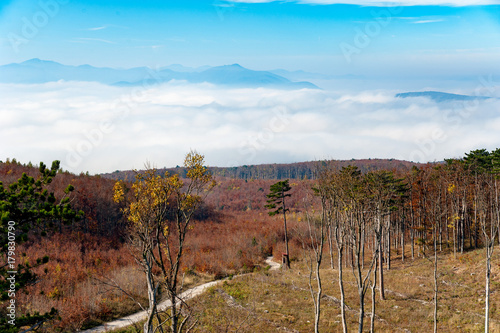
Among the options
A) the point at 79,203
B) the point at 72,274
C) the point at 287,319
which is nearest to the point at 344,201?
the point at 287,319

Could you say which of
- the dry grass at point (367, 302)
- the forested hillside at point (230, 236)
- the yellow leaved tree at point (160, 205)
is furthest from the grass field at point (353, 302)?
the yellow leaved tree at point (160, 205)

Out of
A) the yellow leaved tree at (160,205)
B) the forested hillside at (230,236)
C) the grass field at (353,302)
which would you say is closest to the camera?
the yellow leaved tree at (160,205)

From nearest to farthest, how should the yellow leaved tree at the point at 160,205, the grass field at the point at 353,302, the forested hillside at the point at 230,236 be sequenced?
1. the yellow leaved tree at the point at 160,205
2. the forested hillside at the point at 230,236
3. the grass field at the point at 353,302

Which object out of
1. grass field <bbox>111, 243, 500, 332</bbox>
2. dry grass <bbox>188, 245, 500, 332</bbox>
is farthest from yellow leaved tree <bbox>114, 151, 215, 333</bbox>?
dry grass <bbox>188, 245, 500, 332</bbox>

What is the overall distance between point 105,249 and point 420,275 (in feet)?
140

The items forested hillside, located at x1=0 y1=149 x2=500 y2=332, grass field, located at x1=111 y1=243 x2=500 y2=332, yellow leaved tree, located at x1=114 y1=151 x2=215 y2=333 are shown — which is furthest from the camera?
grass field, located at x1=111 y1=243 x2=500 y2=332

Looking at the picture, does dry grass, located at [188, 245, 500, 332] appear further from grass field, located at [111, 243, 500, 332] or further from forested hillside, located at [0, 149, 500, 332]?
forested hillside, located at [0, 149, 500, 332]

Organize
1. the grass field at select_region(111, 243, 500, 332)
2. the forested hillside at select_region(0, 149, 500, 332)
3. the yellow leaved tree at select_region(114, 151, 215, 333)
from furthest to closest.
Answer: the grass field at select_region(111, 243, 500, 332), the forested hillside at select_region(0, 149, 500, 332), the yellow leaved tree at select_region(114, 151, 215, 333)

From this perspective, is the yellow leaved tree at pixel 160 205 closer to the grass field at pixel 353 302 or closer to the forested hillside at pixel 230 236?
the forested hillside at pixel 230 236

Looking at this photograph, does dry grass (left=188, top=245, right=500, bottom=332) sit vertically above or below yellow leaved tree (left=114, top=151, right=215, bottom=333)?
below

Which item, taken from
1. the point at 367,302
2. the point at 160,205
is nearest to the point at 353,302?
the point at 367,302

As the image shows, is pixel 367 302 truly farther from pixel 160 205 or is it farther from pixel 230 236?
pixel 230 236

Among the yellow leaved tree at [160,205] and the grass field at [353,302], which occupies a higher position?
the yellow leaved tree at [160,205]

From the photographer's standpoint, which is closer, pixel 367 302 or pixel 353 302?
pixel 353 302
